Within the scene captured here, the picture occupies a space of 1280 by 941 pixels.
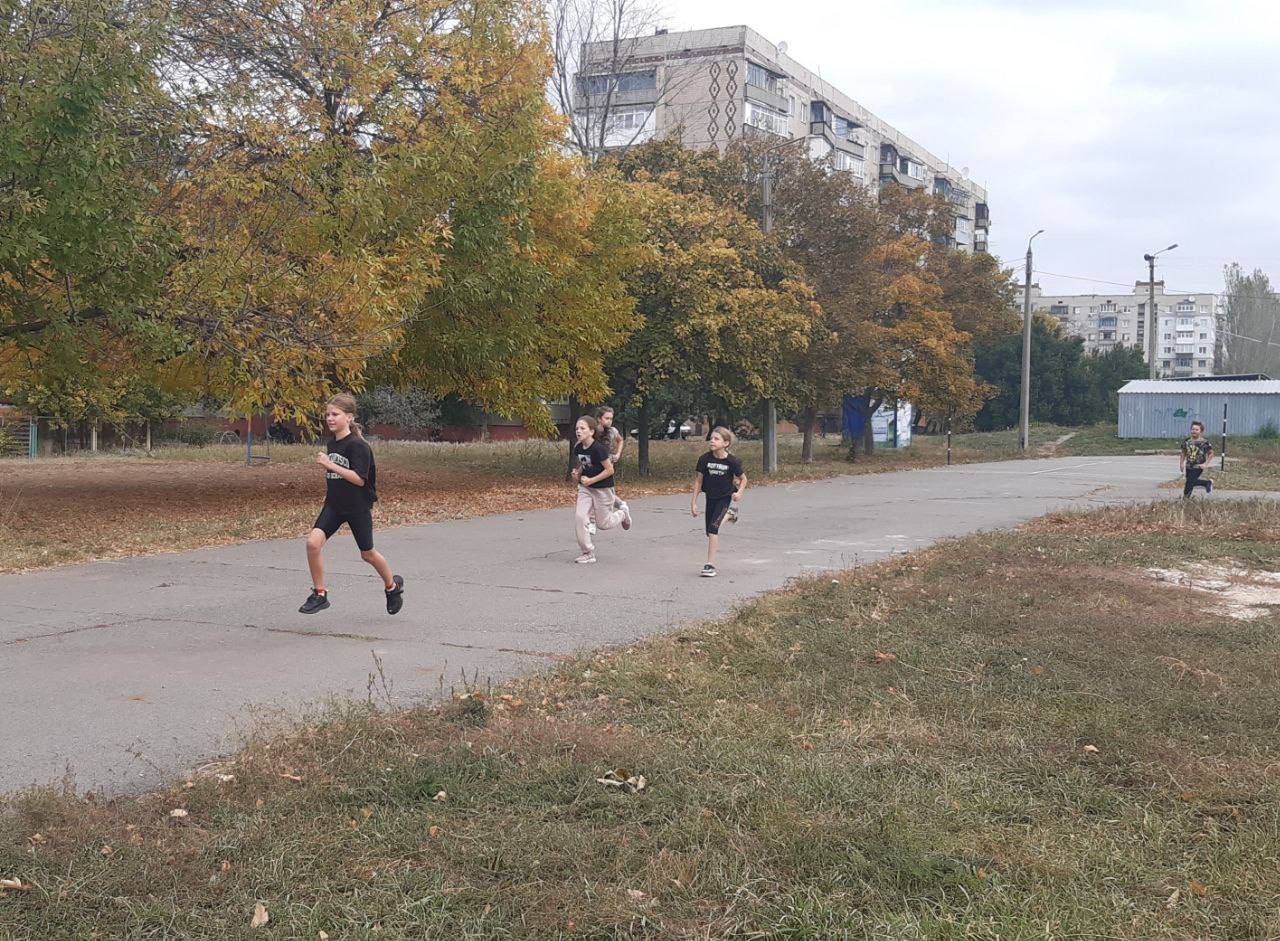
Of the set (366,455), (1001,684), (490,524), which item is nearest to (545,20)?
(490,524)

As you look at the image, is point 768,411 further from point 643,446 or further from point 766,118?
point 766,118

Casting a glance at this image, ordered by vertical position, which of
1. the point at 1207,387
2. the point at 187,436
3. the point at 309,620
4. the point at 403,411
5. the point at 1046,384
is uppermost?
the point at 1046,384

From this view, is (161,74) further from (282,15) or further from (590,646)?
(590,646)

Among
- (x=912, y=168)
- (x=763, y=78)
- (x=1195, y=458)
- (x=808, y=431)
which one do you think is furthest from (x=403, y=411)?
(x=912, y=168)

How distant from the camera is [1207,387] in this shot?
57594 mm

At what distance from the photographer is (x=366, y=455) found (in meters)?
9.23

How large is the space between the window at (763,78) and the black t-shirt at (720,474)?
5602 centimetres

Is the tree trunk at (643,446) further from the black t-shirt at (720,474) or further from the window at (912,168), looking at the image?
the window at (912,168)

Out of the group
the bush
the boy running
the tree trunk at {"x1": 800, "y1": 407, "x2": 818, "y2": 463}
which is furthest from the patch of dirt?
the bush

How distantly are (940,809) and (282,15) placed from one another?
1903 centimetres

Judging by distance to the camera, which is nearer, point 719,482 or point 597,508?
point 719,482

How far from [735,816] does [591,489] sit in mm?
8761

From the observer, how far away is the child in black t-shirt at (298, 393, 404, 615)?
29.9 ft

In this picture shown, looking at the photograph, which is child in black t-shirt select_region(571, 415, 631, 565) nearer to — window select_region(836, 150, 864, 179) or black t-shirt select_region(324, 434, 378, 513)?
black t-shirt select_region(324, 434, 378, 513)
